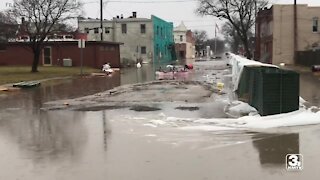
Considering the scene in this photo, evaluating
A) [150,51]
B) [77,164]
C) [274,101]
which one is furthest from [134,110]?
[150,51]

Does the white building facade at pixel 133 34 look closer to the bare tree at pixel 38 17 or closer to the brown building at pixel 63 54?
the brown building at pixel 63 54

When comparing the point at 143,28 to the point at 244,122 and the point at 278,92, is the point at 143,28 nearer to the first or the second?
the point at 278,92

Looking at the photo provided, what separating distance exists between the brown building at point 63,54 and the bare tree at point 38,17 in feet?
28.6

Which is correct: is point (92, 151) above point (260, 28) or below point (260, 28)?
below

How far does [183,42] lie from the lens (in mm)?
122625

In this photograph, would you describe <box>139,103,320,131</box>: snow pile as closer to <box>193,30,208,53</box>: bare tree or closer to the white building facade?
the white building facade

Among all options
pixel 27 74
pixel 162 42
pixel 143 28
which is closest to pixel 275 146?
pixel 27 74

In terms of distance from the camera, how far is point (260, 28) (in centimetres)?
6488

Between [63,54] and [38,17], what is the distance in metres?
12.5

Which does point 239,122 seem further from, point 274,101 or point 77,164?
point 77,164

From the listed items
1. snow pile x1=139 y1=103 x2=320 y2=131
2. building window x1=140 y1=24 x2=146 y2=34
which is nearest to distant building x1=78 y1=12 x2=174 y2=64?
building window x1=140 y1=24 x2=146 y2=34

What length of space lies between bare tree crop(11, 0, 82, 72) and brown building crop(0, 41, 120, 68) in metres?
8.70

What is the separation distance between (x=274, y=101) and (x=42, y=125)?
616 cm
